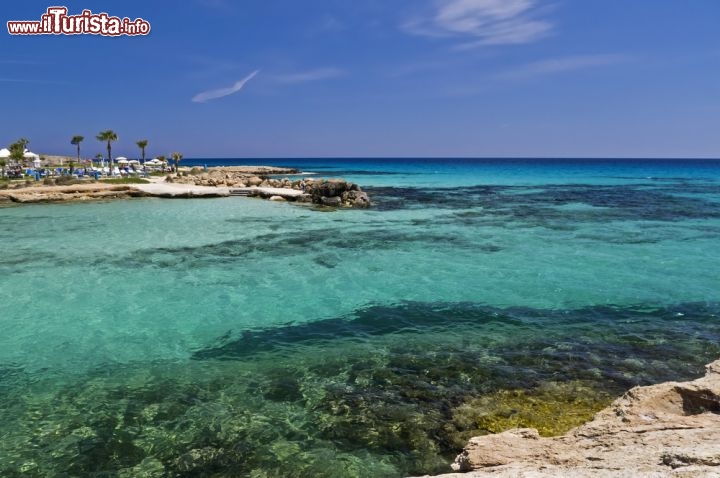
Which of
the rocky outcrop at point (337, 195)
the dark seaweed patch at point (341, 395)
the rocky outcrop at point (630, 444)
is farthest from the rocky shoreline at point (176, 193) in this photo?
the rocky outcrop at point (630, 444)

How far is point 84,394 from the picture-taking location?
313 inches

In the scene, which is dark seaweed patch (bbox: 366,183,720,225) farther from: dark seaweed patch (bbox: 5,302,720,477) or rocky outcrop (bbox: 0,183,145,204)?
rocky outcrop (bbox: 0,183,145,204)

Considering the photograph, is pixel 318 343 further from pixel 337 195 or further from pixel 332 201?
pixel 337 195

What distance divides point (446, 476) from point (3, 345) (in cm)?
1009

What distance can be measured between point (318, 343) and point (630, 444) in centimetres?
660

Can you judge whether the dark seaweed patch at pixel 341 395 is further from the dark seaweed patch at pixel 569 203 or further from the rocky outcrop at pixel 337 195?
the rocky outcrop at pixel 337 195

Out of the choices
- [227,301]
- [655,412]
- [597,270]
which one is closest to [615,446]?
[655,412]

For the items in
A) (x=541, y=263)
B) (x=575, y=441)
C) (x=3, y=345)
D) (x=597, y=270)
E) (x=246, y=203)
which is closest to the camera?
(x=575, y=441)

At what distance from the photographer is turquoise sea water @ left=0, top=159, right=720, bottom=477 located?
657 centimetres

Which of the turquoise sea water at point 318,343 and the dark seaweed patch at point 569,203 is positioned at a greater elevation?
the dark seaweed patch at point 569,203

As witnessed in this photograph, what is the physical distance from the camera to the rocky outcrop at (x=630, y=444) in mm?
3756

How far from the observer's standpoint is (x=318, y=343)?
33.3 ft

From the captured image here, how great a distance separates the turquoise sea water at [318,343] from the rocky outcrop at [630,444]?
1.24 meters

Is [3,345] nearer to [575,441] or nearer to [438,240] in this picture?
[575,441]
